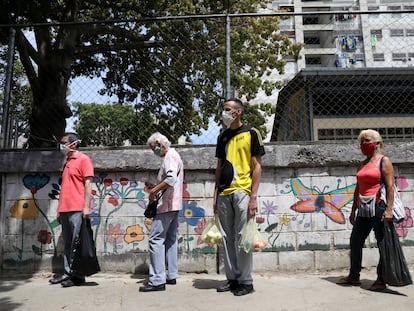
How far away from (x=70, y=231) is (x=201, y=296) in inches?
60.9

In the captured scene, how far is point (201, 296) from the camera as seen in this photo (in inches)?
141

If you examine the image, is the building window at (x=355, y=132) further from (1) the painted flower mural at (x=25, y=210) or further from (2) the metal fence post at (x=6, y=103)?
(2) the metal fence post at (x=6, y=103)

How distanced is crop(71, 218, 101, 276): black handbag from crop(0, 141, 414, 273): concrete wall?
0.71 metres

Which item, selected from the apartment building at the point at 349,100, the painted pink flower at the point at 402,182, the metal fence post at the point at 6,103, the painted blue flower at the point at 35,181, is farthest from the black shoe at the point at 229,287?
the metal fence post at the point at 6,103

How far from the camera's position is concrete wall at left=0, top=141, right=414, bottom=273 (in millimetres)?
4562

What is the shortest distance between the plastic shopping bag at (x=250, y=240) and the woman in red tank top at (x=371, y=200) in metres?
1.07

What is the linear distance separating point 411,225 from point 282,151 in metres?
1.79

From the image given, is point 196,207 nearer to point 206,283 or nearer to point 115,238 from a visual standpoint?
point 206,283

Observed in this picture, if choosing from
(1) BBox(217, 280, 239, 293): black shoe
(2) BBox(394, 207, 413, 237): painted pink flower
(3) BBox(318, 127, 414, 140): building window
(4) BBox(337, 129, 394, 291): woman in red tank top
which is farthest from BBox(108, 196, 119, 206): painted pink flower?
(3) BBox(318, 127, 414, 140): building window

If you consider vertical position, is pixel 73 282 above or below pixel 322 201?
below

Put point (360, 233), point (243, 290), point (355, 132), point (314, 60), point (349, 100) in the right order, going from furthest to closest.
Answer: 1. point (314, 60)
2. point (355, 132)
3. point (349, 100)
4. point (360, 233)
5. point (243, 290)

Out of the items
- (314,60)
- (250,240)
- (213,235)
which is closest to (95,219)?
(213,235)

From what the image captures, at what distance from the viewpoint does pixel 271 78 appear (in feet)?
43.1

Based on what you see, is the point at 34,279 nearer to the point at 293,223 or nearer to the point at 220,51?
the point at 293,223
